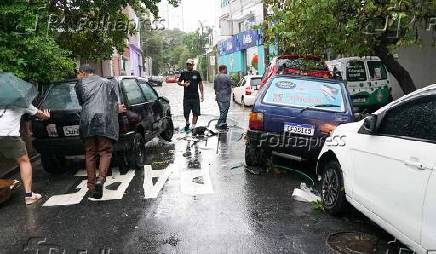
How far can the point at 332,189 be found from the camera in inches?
211

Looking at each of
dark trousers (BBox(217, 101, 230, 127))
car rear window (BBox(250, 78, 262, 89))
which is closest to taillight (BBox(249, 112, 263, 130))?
dark trousers (BBox(217, 101, 230, 127))

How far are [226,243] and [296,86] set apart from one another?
3.69 m

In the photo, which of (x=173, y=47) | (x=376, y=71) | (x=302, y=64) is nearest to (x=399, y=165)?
(x=302, y=64)

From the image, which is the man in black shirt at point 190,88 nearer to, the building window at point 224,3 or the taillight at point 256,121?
the taillight at point 256,121

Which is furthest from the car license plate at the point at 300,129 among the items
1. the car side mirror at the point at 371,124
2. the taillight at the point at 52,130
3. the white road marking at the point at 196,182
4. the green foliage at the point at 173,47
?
the green foliage at the point at 173,47

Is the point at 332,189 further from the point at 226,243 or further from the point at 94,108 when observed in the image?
the point at 94,108

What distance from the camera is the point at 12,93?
6.06m

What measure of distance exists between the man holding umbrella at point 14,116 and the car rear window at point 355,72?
10.8m

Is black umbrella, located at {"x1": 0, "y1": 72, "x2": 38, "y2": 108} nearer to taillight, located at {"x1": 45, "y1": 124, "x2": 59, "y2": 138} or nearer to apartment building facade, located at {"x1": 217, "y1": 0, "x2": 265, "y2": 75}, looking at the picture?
taillight, located at {"x1": 45, "y1": 124, "x2": 59, "y2": 138}

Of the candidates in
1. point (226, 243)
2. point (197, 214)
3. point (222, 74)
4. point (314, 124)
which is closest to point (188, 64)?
point (222, 74)

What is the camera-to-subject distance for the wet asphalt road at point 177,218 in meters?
4.57

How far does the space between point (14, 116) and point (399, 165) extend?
4.85 metres

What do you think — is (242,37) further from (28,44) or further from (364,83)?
(28,44)

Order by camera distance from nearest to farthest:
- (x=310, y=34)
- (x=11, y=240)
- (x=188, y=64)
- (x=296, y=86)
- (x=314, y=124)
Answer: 1. (x=11, y=240)
2. (x=314, y=124)
3. (x=296, y=86)
4. (x=310, y=34)
5. (x=188, y=64)
